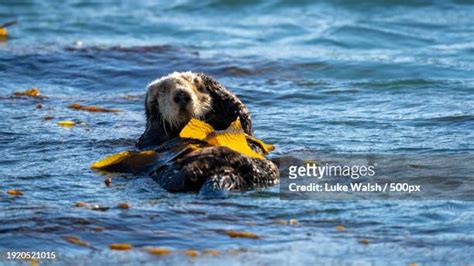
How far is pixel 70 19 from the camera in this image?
45.8 feet

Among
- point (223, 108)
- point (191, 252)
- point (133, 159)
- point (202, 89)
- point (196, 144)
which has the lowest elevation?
point (191, 252)

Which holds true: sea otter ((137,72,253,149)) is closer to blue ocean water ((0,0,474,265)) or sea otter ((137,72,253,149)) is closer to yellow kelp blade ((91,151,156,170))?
yellow kelp blade ((91,151,156,170))

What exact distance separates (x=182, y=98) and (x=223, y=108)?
45 cm

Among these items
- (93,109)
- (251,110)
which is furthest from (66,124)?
(251,110)

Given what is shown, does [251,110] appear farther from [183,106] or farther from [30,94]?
[183,106]

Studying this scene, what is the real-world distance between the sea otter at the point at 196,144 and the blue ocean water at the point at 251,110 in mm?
96

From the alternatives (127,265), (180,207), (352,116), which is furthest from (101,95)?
(127,265)

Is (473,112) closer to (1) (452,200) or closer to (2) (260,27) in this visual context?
(1) (452,200)

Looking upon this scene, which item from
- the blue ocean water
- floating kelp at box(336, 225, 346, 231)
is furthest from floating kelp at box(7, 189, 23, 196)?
floating kelp at box(336, 225, 346, 231)

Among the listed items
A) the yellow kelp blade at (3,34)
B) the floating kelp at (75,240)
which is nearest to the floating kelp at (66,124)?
the floating kelp at (75,240)

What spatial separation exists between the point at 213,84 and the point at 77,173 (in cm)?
100

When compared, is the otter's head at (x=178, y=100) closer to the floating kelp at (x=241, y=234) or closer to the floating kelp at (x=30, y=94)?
the floating kelp at (x=241, y=234)

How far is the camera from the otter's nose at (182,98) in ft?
18.5

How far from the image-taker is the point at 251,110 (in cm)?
805
